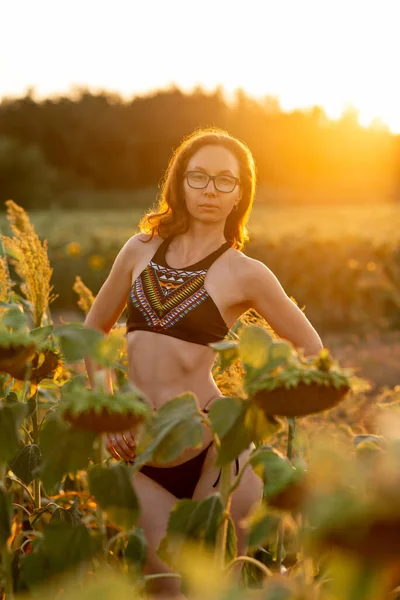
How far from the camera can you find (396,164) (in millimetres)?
31750

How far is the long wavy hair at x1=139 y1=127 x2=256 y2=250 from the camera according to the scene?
2.27 m

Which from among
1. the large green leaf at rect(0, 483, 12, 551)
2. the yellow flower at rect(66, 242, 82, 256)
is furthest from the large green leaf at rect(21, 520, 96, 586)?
the yellow flower at rect(66, 242, 82, 256)

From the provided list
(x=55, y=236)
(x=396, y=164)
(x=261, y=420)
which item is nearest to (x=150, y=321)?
(x=261, y=420)

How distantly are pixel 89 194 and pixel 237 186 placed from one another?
125ft

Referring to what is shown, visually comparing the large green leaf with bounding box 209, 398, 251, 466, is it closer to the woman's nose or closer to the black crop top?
the black crop top

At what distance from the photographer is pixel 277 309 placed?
6.59ft

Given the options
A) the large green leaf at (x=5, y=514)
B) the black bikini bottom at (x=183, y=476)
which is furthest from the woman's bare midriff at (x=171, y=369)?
the large green leaf at (x=5, y=514)

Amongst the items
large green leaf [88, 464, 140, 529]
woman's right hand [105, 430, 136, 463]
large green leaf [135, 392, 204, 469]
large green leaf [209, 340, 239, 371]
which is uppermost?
large green leaf [209, 340, 239, 371]

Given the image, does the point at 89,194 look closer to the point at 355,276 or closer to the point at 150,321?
the point at 355,276

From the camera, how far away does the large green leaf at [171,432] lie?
106 centimetres

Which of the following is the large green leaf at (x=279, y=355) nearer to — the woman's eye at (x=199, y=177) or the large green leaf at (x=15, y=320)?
the large green leaf at (x=15, y=320)

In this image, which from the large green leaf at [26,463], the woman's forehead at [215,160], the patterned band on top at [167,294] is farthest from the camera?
the woman's forehead at [215,160]

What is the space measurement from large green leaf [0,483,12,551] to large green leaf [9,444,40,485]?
20.2 inches

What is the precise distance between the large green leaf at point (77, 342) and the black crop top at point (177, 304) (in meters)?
1.05
